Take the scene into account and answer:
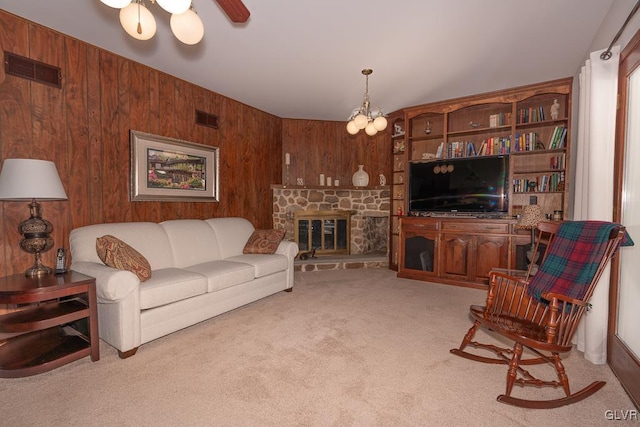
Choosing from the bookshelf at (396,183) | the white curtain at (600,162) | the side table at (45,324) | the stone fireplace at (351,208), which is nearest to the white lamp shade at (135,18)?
the side table at (45,324)

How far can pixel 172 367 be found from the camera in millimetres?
2111

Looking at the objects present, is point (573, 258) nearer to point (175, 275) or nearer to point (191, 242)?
point (175, 275)

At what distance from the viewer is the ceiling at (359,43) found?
7.72ft

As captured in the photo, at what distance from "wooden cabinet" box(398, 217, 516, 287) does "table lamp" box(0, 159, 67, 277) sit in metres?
4.06

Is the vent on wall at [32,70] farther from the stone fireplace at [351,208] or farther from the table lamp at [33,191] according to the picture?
the stone fireplace at [351,208]

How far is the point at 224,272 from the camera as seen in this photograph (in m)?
3.02

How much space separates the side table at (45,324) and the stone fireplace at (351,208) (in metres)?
3.32

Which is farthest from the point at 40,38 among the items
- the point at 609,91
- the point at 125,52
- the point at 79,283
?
the point at 609,91

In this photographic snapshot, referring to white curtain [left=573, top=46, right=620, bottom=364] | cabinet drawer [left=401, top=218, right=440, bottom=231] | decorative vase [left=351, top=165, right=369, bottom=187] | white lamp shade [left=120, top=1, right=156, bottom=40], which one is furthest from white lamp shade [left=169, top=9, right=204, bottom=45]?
decorative vase [left=351, top=165, right=369, bottom=187]

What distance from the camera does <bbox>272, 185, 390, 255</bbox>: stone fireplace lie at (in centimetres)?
545

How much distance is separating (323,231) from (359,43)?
331 centimetres

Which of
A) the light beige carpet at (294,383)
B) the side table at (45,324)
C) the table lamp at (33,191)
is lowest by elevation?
the light beige carpet at (294,383)

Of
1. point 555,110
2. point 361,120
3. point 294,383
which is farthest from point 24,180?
point 555,110

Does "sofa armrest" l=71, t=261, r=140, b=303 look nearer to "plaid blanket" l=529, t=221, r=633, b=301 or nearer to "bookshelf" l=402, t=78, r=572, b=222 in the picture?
"plaid blanket" l=529, t=221, r=633, b=301
